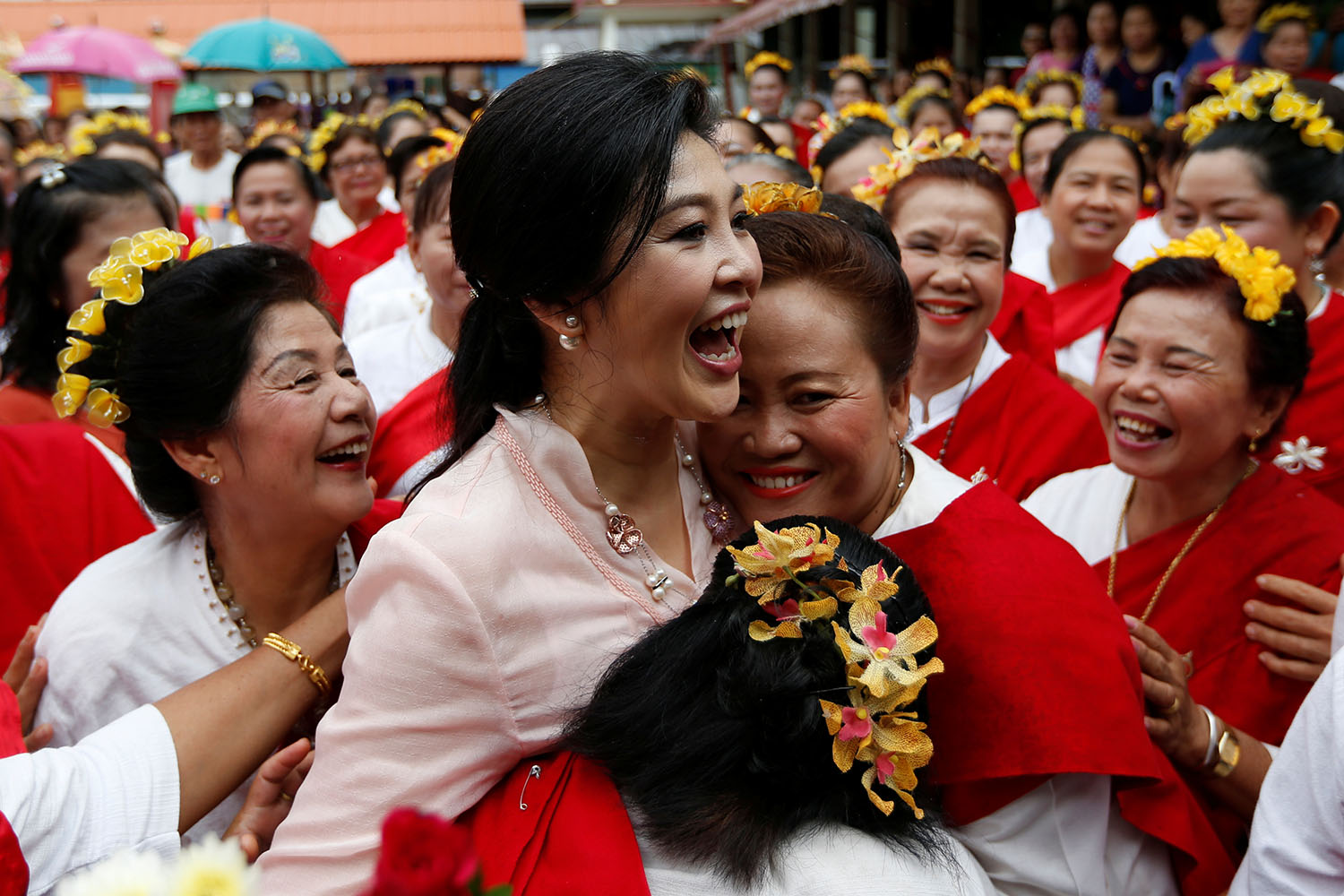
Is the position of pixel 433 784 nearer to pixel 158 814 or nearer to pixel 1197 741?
pixel 158 814

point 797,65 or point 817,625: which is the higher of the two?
point 797,65

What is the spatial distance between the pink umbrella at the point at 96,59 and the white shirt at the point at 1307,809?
40.5 feet

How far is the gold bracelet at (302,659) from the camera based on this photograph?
2.14m

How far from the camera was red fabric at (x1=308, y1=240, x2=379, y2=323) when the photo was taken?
5477mm

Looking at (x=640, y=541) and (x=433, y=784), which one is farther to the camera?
(x=640, y=541)

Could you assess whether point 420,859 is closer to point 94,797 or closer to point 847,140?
point 94,797

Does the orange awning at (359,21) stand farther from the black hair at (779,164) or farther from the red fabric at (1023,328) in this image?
the red fabric at (1023,328)

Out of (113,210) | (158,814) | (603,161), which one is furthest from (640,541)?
(113,210)

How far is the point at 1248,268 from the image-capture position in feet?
8.81

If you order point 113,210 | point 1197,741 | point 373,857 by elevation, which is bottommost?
point 1197,741

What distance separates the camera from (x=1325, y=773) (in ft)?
5.48

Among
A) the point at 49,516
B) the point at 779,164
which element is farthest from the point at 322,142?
the point at 49,516

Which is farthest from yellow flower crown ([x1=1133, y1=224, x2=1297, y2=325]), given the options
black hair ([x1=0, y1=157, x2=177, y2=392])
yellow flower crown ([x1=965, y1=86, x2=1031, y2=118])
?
yellow flower crown ([x1=965, y1=86, x2=1031, y2=118])

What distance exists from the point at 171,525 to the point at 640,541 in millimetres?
1218
